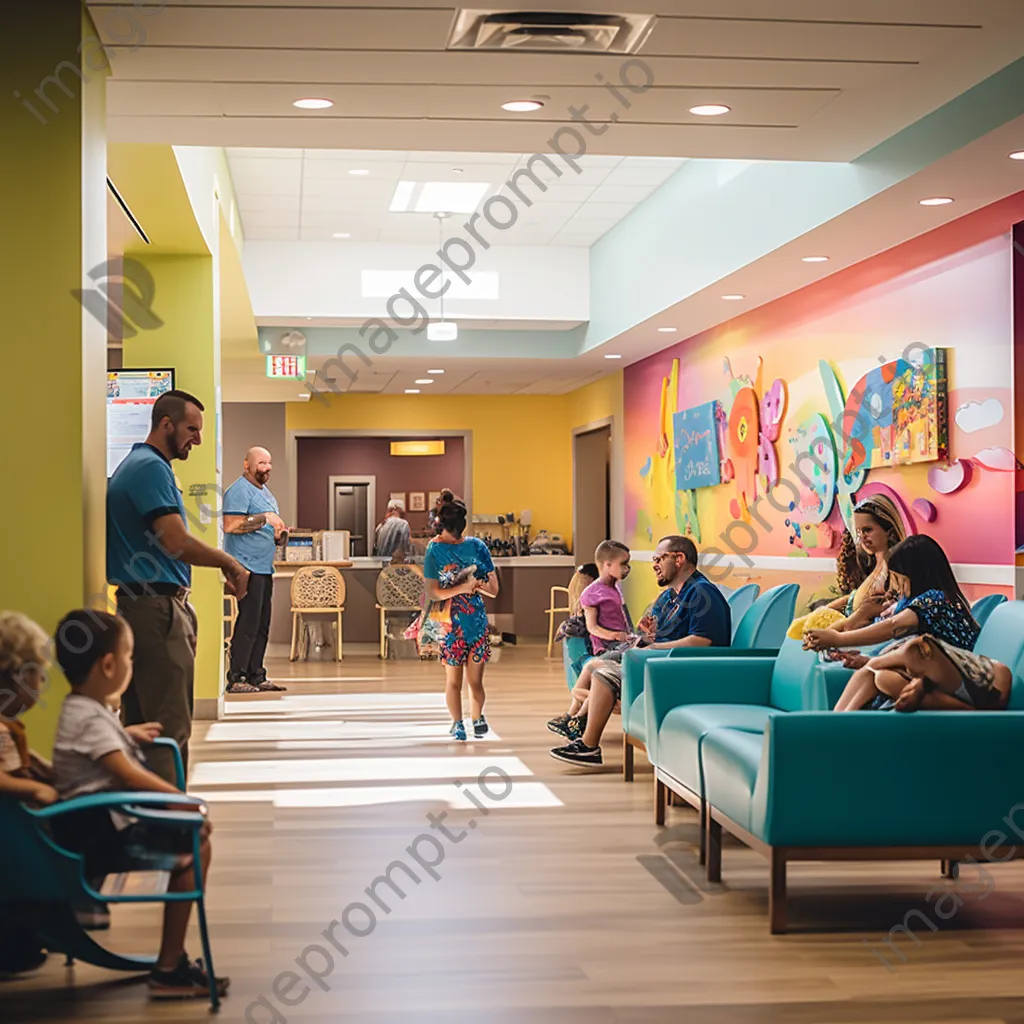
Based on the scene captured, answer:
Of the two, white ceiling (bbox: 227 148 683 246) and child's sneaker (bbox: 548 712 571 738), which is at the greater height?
white ceiling (bbox: 227 148 683 246)

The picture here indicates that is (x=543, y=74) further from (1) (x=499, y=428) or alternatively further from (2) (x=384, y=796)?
(1) (x=499, y=428)

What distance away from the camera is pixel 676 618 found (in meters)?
6.87

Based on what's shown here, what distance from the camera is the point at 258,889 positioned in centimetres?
477

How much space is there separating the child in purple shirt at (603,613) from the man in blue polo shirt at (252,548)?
143 inches

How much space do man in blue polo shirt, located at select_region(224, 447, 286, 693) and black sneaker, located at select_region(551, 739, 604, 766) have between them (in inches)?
156

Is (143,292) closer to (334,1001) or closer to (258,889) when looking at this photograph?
(258,889)

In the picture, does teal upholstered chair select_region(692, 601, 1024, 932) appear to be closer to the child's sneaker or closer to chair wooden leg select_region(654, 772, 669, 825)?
chair wooden leg select_region(654, 772, 669, 825)

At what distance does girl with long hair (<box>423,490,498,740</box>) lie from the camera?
7.99 m

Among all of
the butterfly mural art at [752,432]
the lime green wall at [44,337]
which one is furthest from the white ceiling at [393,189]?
the lime green wall at [44,337]

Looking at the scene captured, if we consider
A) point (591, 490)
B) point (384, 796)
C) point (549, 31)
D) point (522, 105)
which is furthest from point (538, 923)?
point (591, 490)

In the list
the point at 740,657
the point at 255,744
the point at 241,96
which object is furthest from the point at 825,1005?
the point at 255,744

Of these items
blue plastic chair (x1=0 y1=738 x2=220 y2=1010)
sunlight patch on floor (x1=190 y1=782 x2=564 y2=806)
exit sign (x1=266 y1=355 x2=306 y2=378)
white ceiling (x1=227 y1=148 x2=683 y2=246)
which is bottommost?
sunlight patch on floor (x1=190 y1=782 x2=564 y2=806)

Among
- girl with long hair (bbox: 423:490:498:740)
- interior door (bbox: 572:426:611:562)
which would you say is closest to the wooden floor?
girl with long hair (bbox: 423:490:498:740)

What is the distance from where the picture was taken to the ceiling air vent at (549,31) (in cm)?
459
